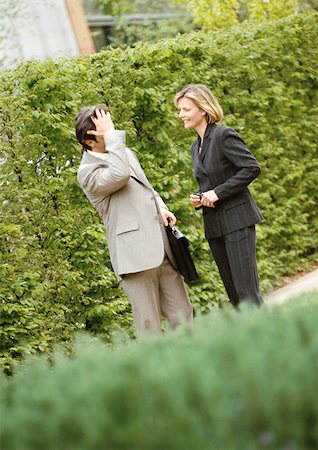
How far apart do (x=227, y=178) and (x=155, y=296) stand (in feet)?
3.13

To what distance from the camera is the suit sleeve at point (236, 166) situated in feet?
21.3

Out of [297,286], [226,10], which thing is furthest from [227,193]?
[226,10]

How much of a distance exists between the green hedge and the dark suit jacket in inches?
58.9

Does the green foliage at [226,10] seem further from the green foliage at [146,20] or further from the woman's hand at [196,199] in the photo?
the woman's hand at [196,199]

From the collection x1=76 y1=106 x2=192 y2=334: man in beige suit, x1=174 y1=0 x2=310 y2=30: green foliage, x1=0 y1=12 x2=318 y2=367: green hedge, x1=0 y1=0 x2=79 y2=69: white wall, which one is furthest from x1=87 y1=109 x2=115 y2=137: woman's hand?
x1=0 y1=0 x2=79 y2=69: white wall

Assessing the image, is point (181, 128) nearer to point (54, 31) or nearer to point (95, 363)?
point (95, 363)

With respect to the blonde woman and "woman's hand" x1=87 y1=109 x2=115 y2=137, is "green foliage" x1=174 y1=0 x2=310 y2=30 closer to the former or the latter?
the blonde woman

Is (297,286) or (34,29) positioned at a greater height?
(34,29)

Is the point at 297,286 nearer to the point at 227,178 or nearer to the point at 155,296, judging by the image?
the point at 227,178

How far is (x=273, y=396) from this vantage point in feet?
8.68

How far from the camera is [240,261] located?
655 cm

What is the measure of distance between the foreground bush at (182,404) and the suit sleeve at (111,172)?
3186 mm

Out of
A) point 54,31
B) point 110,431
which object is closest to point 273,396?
point 110,431

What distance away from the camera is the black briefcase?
6.24m
